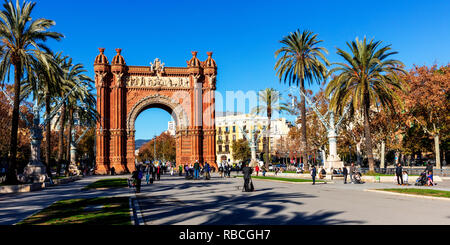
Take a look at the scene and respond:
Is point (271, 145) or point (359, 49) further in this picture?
point (271, 145)

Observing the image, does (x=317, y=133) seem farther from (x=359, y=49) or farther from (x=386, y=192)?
(x=386, y=192)

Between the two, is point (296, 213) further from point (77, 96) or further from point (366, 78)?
point (77, 96)

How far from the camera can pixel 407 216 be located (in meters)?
11.0

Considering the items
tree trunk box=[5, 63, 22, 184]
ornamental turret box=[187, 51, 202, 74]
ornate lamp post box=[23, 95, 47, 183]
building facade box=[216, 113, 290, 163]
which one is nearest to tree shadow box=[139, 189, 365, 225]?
tree trunk box=[5, 63, 22, 184]

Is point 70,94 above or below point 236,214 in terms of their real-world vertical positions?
above

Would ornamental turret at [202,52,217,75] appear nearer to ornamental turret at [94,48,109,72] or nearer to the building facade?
ornamental turret at [94,48,109,72]

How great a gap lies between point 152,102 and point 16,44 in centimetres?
3009

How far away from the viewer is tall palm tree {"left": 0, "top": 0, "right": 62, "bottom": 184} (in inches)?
950

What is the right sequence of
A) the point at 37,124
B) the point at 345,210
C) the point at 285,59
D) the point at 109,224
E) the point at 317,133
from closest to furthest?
1. the point at 109,224
2. the point at 345,210
3. the point at 37,124
4. the point at 285,59
5. the point at 317,133

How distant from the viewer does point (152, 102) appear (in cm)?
5450

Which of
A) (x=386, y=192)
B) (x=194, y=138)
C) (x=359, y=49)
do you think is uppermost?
(x=359, y=49)

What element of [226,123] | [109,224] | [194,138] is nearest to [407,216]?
[109,224]

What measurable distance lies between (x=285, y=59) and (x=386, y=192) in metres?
23.6

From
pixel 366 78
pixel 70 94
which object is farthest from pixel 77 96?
pixel 366 78
